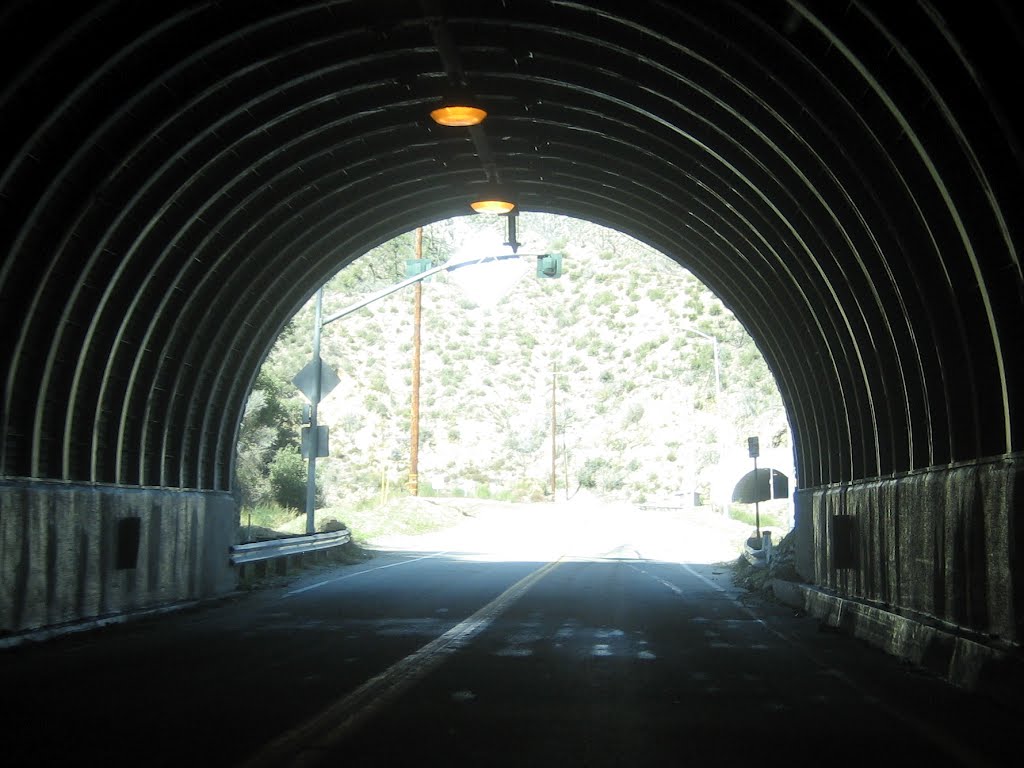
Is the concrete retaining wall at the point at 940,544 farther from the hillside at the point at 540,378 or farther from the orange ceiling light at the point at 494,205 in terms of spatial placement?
the hillside at the point at 540,378

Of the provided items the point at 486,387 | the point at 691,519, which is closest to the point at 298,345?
the point at 486,387

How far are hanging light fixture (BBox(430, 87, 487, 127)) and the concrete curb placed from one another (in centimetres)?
699

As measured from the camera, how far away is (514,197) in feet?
66.3

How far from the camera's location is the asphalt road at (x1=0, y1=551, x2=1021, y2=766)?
7.23 metres

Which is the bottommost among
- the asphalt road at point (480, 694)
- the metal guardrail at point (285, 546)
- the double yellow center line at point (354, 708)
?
the asphalt road at point (480, 694)

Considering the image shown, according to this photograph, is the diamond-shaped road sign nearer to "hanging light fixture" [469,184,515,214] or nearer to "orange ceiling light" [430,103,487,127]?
"hanging light fixture" [469,184,515,214]

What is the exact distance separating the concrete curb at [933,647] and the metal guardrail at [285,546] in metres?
9.08

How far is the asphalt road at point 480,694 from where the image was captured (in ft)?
23.7

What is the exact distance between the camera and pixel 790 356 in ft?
62.0

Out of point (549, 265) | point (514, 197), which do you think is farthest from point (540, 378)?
point (514, 197)

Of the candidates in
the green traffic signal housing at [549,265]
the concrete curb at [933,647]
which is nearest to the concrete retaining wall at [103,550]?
the green traffic signal housing at [549,265]

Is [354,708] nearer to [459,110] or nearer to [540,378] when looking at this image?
[459,110]

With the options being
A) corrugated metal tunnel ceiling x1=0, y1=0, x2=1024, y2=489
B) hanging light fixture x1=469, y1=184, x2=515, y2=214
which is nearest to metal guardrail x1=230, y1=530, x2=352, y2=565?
corrugated metal tunnel ceiling x1=0, y1=0, x2=1024, y2=489

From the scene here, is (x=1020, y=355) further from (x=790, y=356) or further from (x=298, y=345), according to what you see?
(x=298, y=345)
